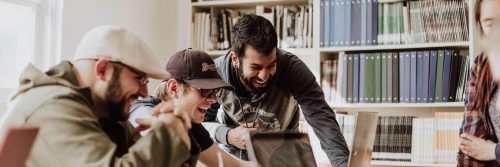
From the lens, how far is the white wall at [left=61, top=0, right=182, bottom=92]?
3.32m

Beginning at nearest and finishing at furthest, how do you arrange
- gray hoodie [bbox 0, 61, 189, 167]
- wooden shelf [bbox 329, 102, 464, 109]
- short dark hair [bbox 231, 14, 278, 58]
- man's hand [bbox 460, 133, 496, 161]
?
gray hoodie [bbox 0, 61, 189, 167], man's hand [bbox 460, 133, 496, 161], short dark hair [bbox 231, 14, 278, 58], wooden shelf [bbox 329, 102, 464, 109]

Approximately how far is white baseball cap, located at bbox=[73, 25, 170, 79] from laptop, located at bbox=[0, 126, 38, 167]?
14.7 inches

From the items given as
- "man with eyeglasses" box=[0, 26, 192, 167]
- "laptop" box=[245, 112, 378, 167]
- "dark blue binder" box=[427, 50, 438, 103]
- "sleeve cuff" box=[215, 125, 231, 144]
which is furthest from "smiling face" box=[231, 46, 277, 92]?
"dark blue binder" box=[427, 50, 438, 103]

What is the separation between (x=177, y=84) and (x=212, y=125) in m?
0.58

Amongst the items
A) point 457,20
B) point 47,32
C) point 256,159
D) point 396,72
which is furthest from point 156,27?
point 256,159

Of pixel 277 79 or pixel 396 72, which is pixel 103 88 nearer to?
pixel 277 79

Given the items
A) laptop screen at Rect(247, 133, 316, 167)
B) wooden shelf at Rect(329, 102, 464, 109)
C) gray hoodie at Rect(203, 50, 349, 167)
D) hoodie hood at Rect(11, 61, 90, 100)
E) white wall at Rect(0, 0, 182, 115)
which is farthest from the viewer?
wooden shelf at Rect(329, 102, 464, 109)

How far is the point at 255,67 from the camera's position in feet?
7.81

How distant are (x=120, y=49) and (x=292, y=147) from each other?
22.6 inches

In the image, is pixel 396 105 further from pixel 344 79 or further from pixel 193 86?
pixel 193 86

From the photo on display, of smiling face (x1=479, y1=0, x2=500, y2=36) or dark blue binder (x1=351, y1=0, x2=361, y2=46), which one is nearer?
smiling face (x1=479, y1=0, x2=500, y2=36)

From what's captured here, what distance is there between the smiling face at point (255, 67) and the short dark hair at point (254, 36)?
0.06 feet

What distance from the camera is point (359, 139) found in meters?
1.96

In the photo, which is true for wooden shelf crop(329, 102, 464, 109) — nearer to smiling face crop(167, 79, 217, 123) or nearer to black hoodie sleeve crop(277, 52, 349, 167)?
black hoodie sleeve crop(277, 52, 349, 167)
